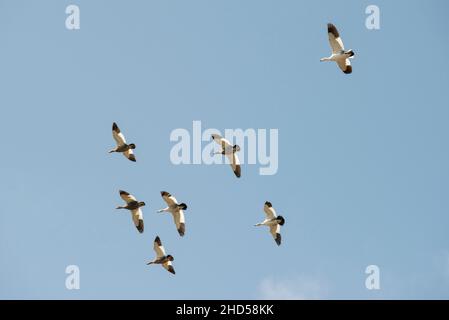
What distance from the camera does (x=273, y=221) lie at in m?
51.0

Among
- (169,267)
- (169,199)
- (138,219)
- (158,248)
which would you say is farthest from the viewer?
(169,267)

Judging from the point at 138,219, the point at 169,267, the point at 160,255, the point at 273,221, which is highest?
the point at 138,219

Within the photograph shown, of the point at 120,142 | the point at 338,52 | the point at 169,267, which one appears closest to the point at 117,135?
the point at 120,142

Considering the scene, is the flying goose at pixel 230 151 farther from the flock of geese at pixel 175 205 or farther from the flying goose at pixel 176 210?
the flying goose at pixel 176 210

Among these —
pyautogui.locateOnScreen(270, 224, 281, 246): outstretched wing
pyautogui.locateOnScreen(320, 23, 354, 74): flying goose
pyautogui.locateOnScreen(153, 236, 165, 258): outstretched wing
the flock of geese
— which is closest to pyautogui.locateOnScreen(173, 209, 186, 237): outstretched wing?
the flock of geese

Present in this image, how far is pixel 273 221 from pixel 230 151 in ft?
13.1

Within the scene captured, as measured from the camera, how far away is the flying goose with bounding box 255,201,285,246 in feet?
167

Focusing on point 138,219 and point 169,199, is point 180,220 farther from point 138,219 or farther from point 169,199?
point 138,219

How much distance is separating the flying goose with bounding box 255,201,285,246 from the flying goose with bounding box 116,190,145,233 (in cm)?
588

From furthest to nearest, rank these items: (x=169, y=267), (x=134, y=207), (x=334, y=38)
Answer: (x=169, y=267) → (x=134, y=207) → (x=334, y=38)
